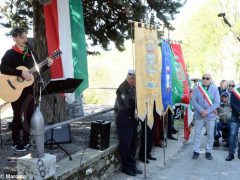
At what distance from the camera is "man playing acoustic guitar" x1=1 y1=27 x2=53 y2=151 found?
16.7 ft

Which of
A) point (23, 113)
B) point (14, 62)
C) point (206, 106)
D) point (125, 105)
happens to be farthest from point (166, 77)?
point (14, 62)

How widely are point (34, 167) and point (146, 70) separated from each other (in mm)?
2662

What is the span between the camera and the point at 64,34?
21.5ft

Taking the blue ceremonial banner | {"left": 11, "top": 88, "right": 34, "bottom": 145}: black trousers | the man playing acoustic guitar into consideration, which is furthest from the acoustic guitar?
the blue ceremonial banner

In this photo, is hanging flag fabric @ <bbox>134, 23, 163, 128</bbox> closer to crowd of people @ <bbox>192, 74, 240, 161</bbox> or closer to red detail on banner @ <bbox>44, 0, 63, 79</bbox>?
crowd of people @ <bbox>192, 74, 240, 161</bbox>

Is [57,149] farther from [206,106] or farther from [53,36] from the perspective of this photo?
[206,106]

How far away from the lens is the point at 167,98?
23.4 feet

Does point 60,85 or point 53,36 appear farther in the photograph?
point 53,36

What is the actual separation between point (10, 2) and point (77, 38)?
261 cm

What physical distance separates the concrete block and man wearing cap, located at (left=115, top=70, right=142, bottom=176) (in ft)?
6.49

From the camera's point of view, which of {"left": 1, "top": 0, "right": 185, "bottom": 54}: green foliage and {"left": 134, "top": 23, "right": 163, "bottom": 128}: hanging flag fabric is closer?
{"left": 134, "top": 23, "right": 163, "bottom": 128}: hanging flag fabric

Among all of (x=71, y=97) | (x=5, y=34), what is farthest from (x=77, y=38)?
(x=5, y=34)

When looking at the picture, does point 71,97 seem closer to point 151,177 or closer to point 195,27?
point 151,177

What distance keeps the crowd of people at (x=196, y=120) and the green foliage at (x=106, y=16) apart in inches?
71.7
